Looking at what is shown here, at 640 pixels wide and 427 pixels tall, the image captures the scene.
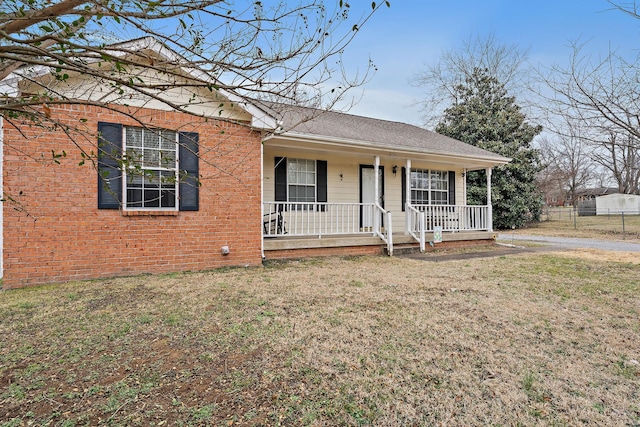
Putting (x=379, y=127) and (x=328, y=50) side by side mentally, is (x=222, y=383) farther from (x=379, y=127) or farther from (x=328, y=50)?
(x=379, y=127)

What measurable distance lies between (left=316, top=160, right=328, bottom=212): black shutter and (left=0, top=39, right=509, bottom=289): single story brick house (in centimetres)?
3

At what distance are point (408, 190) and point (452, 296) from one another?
18.2ft

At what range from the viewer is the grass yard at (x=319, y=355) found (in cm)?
218

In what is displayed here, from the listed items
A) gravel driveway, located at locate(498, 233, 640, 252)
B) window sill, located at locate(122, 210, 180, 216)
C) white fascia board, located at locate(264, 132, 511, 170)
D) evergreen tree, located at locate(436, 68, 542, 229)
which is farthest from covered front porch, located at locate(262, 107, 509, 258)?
evergreen tree, located at locate(436, 68, 542, 229)

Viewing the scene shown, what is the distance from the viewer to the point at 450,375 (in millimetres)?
2605

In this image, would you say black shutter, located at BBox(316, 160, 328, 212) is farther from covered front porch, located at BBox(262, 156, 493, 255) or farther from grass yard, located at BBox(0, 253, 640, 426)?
grass yard, located at BBox(0, 253, 640, 426)

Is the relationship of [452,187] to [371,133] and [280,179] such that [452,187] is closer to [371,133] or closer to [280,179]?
[371,133]

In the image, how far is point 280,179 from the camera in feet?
29.5

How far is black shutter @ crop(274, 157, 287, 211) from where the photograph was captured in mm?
8945

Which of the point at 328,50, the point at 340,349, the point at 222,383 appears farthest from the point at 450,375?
the point at 328,50

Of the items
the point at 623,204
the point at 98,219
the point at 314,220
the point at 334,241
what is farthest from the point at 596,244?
the point at 623,204

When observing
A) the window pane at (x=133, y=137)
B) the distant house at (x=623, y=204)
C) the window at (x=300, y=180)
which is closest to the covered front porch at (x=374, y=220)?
the window at (x=300, y=180)

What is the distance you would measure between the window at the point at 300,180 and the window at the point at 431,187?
3.06m

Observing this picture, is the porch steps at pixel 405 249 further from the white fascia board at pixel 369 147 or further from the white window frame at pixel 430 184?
the white fascia board at pixel 369 147
